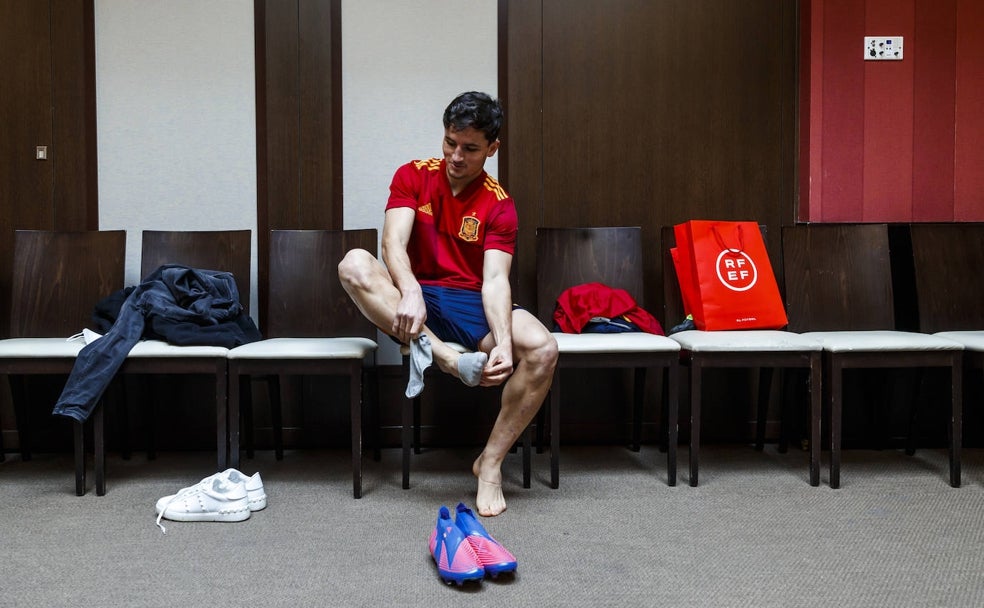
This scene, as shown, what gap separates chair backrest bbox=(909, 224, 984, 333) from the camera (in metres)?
2.71

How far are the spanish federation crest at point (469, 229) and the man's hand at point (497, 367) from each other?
44 cm

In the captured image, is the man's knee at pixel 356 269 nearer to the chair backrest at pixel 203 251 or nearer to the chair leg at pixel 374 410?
the chair leg at pixel 374 410

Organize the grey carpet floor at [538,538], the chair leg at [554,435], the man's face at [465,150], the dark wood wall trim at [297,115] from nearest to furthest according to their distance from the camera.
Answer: the grey carpet floor at [538,538] < the man's face at [465,150] < the chair leg at [554,435] < the dark wood wall trim at [297,115]

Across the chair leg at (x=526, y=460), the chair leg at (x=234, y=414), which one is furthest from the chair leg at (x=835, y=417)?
the chair leg at (x=234, y=414)

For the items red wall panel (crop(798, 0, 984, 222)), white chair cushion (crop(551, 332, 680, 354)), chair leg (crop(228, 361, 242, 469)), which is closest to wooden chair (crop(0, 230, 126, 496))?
chair leg (crop(228, 361, 242, 469))

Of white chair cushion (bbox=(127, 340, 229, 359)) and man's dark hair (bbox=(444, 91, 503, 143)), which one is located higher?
man's dark hair (bbox=(444, 91, 503, 143))

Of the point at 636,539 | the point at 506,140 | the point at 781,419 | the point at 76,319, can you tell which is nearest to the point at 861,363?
the point at 781,419

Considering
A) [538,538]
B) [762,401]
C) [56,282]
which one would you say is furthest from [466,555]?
[56,282]

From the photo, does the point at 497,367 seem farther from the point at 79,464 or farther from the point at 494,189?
the point at 79,464

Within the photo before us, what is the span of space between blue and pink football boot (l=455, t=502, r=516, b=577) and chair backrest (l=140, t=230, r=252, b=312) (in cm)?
150

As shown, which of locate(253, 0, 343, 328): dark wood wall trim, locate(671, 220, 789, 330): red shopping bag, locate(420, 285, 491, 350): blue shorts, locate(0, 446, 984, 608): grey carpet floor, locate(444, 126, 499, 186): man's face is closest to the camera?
locate(0, 446, 984, 608): grey carpet floor

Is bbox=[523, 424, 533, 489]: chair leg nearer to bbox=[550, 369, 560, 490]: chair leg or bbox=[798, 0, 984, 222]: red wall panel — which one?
bbox=[550, 369, 560, 490]: chair leg

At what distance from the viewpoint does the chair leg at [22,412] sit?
2.65m

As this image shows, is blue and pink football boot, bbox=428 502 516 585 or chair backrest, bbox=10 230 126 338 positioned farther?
chair backrest, bbox=10 230 126 338
